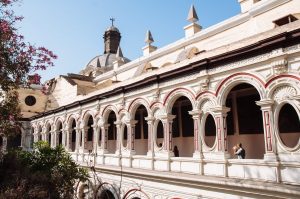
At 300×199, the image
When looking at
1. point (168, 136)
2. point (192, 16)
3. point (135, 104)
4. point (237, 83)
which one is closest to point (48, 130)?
point (135, 104)

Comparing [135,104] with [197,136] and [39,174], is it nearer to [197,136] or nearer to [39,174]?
[197,136]

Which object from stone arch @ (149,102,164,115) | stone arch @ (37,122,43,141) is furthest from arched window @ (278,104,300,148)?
stone arch @ (37,122,43,141)

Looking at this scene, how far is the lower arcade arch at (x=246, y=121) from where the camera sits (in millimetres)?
9555

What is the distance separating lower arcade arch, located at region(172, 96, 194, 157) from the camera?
38.8 feet

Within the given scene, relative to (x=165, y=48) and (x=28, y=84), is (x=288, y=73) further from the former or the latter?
(x=165, y=48)

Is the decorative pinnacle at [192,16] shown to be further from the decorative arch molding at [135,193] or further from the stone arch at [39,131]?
the stone arch at [39,131]

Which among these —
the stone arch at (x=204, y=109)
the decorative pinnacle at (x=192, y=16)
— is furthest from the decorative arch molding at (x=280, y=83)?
the decorative pinnacle at (x=192, y=16)

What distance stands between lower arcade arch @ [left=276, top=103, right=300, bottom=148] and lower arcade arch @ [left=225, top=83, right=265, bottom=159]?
1.04 m

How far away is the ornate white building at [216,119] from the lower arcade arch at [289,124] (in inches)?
1.2

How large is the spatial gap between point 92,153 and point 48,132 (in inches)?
320

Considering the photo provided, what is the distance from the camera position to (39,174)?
346 inches

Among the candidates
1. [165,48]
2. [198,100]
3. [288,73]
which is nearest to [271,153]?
[288,73]

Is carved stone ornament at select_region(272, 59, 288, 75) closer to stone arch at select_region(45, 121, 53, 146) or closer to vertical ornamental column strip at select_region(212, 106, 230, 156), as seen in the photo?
vertical ornamental column strip at select_region(212, 106, 230, 156)

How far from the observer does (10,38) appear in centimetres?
794
